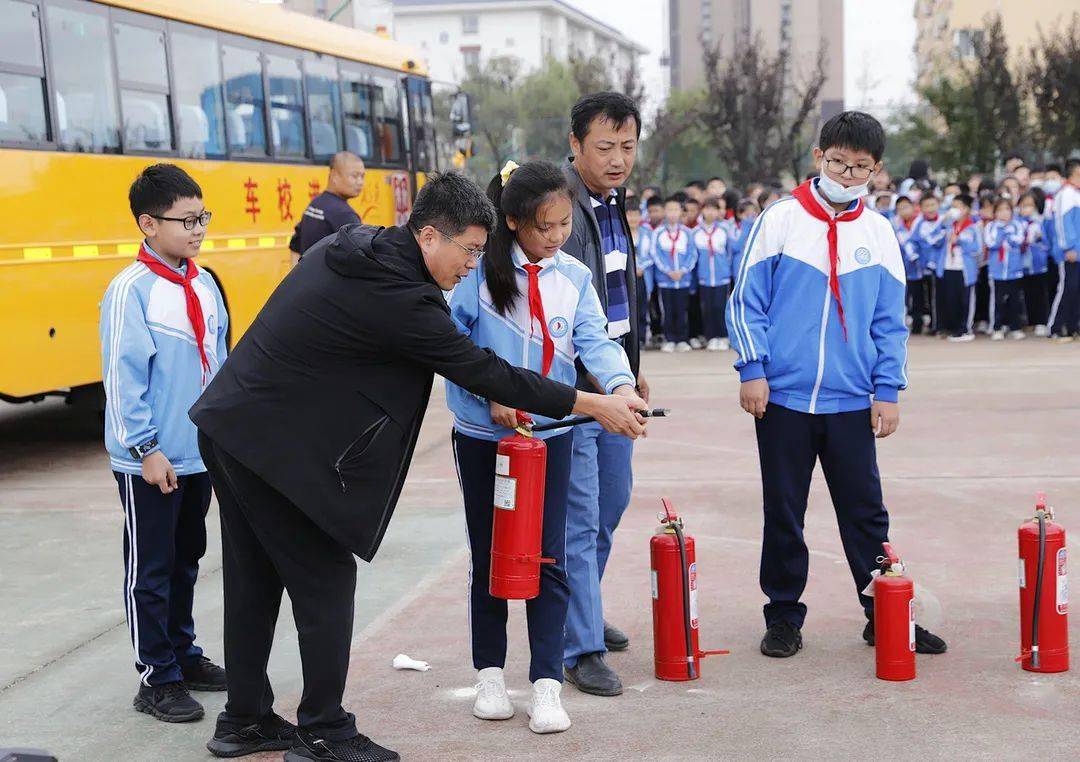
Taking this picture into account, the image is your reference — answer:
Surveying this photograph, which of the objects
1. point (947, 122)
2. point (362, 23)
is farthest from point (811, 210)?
point (362, 23)

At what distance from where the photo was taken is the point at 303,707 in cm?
391

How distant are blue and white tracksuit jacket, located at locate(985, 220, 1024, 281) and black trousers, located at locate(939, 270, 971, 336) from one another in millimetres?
411

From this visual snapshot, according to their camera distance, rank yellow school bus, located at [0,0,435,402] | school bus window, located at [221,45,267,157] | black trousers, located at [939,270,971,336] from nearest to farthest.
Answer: yellow school bus, located at [0,0,435,402] → school bus window, located at [221,45,267,157] → black trousers, located at [939,270,971,336]

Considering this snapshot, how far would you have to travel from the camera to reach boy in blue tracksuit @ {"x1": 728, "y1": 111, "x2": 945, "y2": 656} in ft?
15.7

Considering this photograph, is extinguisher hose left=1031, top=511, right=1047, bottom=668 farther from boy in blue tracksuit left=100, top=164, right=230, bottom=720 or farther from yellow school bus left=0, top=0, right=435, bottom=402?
yellow school bus left=0, top=0, right=435, bottom=402

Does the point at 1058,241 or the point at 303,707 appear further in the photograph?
the point at 1058,241

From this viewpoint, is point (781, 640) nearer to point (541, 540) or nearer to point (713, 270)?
point (541, 540)

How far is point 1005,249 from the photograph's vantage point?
15.3 metres

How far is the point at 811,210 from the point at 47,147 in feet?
20.7

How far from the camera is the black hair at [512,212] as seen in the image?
13.1ft

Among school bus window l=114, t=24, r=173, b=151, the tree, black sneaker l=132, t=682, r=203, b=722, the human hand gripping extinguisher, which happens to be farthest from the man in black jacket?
the tree

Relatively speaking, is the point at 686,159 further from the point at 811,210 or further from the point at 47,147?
Answer: the point at 811,210

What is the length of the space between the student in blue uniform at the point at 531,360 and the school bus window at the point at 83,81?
20.5 feet

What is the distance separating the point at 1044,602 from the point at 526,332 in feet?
6.50
